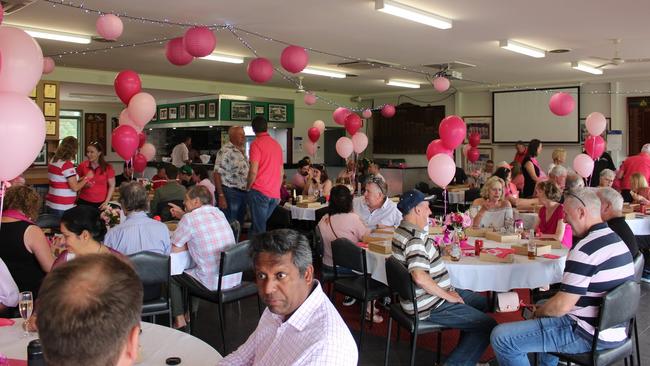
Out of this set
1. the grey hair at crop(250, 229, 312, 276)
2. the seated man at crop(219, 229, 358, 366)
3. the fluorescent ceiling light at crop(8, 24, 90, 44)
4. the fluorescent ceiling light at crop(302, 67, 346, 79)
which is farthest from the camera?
the fluorescent ceiling light at crop(302, 67, 346, 79)

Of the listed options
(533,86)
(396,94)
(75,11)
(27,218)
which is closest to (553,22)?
(75,11)

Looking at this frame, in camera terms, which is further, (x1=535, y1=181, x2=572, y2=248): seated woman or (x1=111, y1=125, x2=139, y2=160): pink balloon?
(x1=111, y1=125, x2=139, y2=160): pink balloon

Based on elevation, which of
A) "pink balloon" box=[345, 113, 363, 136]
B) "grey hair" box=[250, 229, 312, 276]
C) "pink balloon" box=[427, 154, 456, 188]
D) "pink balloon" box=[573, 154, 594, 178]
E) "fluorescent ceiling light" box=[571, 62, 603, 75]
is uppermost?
"fluorescent ceiling light" box=[571, 62, 603, 75]

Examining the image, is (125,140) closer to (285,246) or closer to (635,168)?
(285,246)

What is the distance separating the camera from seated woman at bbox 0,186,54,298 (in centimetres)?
369

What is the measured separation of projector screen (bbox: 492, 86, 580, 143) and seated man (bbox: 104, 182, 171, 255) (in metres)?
11.9

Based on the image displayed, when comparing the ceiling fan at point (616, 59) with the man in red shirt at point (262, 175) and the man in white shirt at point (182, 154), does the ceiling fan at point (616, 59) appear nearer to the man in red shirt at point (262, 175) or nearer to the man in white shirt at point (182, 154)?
the man in red shirt at point (262, 175)

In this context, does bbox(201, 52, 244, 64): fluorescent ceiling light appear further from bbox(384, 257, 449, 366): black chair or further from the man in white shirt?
bbox(384, 257, 449, 366): black chair

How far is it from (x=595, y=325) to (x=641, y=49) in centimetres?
779

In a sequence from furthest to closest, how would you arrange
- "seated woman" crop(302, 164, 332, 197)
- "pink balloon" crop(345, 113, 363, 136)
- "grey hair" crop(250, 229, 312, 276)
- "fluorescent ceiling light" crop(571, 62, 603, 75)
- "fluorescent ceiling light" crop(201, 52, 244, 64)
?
1. "fluorescent ceiling light" crop(571, 62, 603, 75)
2. "pink balloon" crop(345, 113, 363, 136)
3. "fluorescent ceiling light" crop(201, 52, 244, 64)
4. "seated woman" crop(302, 164, 332, 197)
5. "grey hair" crop(250, 229, 312, 276)

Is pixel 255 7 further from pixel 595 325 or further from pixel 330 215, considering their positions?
pixel 595 325

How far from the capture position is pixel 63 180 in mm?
6730

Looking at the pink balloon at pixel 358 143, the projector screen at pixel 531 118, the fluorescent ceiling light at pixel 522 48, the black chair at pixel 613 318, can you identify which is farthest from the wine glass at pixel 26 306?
the projector screen at pixel 531 118

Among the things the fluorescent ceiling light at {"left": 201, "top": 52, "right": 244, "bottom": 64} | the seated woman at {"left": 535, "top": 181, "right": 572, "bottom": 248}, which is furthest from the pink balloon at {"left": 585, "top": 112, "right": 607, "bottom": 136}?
the fluorescent ceiling light at {"left": 201, "top": 52, "right": 244, "bottom": 64}
